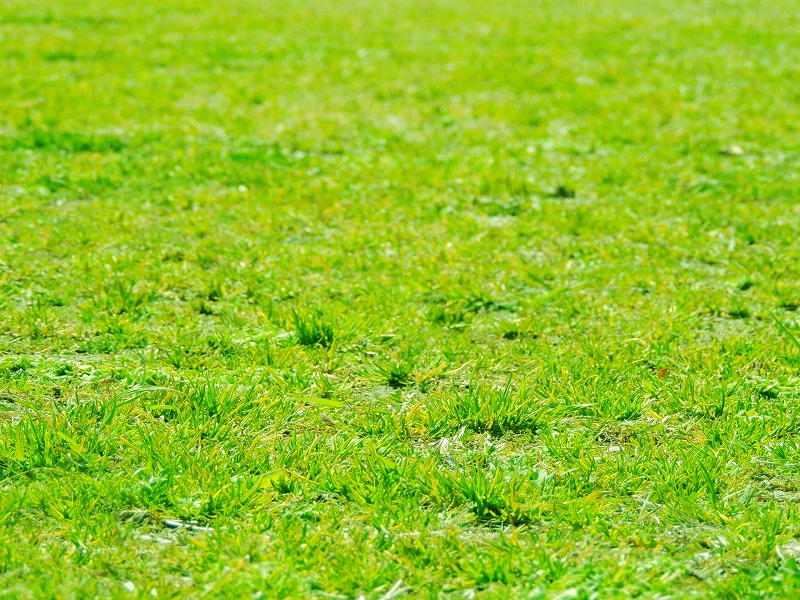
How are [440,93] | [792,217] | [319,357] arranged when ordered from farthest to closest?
[440,93] → [792,217] → [319,357]

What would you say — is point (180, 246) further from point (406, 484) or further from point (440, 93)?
point (440, 93)

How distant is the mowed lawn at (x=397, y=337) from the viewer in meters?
3.27

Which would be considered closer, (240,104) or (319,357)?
(319,357)

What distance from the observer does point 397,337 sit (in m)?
4.93

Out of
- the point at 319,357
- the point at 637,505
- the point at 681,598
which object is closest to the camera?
the point at 681,598

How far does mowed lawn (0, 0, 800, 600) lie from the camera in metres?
3.27

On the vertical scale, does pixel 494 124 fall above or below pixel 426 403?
above

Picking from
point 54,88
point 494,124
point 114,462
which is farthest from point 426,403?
point 54,88

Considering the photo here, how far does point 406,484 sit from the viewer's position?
Result: 3.63 meters

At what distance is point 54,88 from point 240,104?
79.8 inches

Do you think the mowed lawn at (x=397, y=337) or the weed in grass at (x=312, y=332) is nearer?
the mowed lawn at (x=397, y=337)

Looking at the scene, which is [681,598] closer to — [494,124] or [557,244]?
[557,244]

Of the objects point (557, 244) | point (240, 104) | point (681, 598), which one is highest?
point (240, 104)

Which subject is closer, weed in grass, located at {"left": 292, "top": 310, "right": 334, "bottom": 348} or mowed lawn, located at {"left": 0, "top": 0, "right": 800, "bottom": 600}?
mowed lawn, located at {"left": 0, "top": 0, "right": 800, "bottom": 600}
